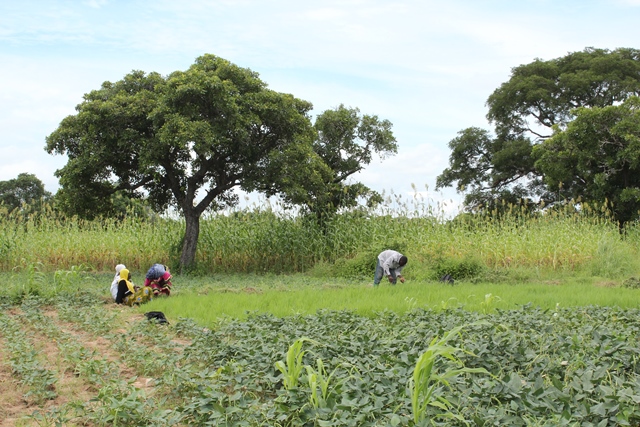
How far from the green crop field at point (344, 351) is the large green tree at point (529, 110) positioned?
1370 centimetres

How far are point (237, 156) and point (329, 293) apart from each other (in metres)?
7.59

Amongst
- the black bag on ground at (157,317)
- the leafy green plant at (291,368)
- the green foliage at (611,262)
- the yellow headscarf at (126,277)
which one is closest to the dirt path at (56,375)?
the black bag on ground at (157,317)

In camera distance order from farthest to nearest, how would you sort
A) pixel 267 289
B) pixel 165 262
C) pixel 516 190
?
pixel 516 190 → pixel 165 262 → pixel 267 289

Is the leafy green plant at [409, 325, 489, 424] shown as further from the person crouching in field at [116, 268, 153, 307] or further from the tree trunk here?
the tree trunk

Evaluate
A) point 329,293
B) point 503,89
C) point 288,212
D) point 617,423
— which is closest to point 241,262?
point 288,212

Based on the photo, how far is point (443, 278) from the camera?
42.1 ft

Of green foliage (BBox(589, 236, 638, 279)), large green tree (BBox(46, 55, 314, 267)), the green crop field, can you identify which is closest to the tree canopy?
large green tree (BBox(46, 55, 314, 267))

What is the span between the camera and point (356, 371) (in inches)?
177

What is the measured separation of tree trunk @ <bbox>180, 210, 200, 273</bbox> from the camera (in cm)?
1698

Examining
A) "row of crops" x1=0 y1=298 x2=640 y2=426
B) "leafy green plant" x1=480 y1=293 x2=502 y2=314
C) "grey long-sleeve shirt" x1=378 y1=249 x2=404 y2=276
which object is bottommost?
"row of crops" x1=0 y1=298 x2=640 y2=426

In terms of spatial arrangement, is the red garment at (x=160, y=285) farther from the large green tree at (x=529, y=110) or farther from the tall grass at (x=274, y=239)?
the large green tree at (x=529, y=110)

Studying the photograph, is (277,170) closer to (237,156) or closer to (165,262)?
(237,156)

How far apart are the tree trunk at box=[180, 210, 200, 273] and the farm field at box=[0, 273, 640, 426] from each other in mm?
7925

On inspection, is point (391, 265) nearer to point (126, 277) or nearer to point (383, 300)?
point (383, 300)
